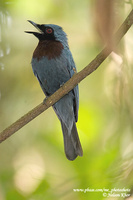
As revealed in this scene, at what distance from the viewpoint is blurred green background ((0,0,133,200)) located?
3.29 meters

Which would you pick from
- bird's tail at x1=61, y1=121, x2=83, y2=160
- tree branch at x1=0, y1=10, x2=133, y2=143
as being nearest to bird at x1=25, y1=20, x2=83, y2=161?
bird's tail at x1=61, y1=121, x2=83, y2=160

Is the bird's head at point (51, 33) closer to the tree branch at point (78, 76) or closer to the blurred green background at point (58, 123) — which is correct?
the blurred green background at point (58, 123)

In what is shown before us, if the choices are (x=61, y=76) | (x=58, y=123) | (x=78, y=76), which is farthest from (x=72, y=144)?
(x=78, y=76)

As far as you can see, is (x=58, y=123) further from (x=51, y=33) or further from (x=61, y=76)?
(x=51, y=33)

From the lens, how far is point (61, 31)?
4648 millimetres

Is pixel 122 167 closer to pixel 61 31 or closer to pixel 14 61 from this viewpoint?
pixel 61 31

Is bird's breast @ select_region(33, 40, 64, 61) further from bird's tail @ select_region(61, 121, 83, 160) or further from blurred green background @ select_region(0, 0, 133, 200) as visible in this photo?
bird's tail @ select_region(61, 121, 83, 160)

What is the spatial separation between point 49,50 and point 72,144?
1.26 m

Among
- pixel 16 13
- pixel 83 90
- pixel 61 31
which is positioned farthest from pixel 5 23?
pixel 83 90

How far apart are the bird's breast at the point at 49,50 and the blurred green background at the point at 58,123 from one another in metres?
0.50

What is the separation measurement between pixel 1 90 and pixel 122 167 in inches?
96.9

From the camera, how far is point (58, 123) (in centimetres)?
504

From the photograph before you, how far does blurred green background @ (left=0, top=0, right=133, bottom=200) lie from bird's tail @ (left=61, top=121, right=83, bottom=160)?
0.33 ft

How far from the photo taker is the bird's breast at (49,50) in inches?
163
